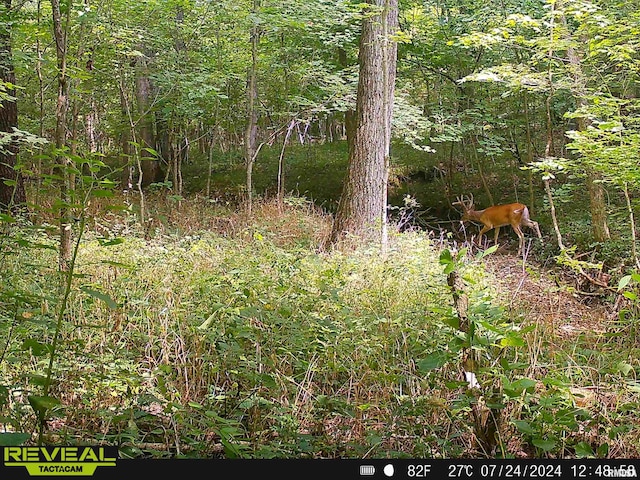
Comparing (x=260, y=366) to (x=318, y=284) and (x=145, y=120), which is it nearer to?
(x=318, y=284)

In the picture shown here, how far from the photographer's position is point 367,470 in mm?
1857

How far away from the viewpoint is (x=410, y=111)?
9.48 m

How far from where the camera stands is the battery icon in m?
1.84

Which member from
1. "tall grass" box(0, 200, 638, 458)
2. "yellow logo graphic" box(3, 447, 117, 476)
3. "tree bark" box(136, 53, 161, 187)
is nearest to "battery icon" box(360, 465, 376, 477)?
"tall grass" box(0, 200, 638, 458)

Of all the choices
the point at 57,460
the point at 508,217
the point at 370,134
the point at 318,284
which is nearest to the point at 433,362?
the point at 57,460

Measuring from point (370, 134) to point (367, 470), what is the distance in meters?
5.74

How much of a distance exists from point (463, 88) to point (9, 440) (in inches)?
439

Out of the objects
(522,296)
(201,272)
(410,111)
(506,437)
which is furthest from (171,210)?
(506,437)

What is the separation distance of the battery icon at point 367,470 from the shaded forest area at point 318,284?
51 centimetres

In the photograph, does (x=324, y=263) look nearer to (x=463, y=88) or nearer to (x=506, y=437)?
(x=506, y=437)

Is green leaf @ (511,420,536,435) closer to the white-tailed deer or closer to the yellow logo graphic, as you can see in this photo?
the yellow logo graphic

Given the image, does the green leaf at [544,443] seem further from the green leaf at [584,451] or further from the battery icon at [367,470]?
the battery icon at [367,470]

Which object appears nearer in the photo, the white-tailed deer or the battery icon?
the battery icon

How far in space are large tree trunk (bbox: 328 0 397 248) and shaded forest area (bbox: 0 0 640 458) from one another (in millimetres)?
27
